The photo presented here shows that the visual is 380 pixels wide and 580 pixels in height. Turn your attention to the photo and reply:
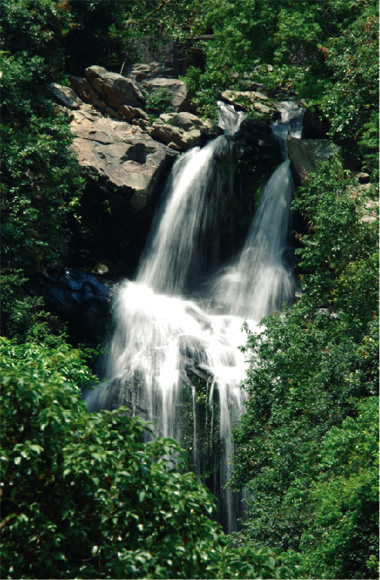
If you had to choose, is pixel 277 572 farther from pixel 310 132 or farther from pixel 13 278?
pixel 310 132

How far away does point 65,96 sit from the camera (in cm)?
2425

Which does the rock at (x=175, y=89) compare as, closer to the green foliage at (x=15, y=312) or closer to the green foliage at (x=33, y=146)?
the green foliage at (x=33, y=146)

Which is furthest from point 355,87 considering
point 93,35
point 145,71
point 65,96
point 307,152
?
point 93,35

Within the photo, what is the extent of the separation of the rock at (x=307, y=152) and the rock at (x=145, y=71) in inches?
353

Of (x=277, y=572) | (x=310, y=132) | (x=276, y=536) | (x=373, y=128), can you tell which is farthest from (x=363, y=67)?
(x=277, y=572)

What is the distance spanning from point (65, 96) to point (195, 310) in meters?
8.87

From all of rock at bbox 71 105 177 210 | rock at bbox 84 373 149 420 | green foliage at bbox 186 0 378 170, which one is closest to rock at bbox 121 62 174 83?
green foliage at bbox 186 0 378 170

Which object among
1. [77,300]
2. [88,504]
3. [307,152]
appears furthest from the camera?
[307,152]

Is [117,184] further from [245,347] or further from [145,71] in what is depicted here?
[145,71]

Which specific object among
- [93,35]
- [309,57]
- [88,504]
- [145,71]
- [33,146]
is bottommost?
[88,504]

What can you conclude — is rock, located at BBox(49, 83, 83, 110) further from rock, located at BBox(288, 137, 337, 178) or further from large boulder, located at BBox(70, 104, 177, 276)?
rock, located at BBox(288, 137, 337, 178)

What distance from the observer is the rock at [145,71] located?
94.1 feet

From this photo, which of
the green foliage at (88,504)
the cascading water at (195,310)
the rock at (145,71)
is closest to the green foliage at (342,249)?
the cascading water at (195,310)

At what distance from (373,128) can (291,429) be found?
8.62m
